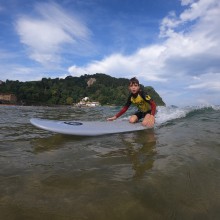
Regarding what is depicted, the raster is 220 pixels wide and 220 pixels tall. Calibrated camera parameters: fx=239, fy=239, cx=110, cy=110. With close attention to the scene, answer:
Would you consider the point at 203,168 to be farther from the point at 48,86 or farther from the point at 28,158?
the point at 48,86

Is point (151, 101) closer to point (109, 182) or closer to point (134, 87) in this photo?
point (134, 87)

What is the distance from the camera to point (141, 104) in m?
8.60

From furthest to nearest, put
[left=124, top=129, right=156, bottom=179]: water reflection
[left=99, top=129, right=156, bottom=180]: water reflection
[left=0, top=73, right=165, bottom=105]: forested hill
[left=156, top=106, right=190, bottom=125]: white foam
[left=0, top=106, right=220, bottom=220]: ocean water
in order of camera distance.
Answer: [left=0, top=73, right=165, bottom=105]: forested hill, [left=156, top=106, right=190, bottom=125]: white foam, [left=124, top=129, right=156, bottom=179]: water reflection, [left=99, top=129, right=156, bottom=180]: water reflection, [left=0, top=106, right=220, bottom=220]: ocean water

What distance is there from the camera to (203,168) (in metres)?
3.38

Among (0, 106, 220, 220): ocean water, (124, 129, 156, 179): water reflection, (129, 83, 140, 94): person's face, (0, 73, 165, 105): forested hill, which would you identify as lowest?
(0, 106, 220, 220): ocean water

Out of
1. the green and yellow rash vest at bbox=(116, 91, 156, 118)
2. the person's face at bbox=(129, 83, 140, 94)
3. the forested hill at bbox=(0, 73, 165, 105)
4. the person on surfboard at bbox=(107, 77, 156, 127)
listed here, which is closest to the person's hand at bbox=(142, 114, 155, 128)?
the person on surfboard at bbox=(107, 77, 156, 127)

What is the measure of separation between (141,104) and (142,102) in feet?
0.43

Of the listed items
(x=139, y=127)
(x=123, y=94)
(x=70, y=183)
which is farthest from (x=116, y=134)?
(x=123, y=94)

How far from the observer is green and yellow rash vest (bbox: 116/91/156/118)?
8.11m

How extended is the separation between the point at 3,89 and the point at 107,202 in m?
103

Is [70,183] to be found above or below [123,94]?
below

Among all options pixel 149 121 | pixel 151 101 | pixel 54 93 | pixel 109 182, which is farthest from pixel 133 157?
pixel 54 93

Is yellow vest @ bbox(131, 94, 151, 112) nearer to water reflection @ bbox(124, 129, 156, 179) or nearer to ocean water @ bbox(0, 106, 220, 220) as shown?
water reflection @ bbox(124, 129, 156, 179)

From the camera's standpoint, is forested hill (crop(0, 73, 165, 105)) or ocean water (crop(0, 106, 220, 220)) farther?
forested hill (crop(0, 73, 165, 105))
